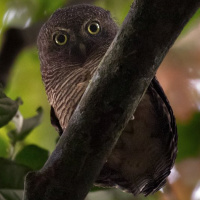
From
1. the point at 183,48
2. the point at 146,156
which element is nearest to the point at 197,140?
the point at 183,48

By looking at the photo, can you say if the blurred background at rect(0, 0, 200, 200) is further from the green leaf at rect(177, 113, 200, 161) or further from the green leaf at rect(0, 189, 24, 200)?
the green leaf at rect(0, 189, 24, 200)

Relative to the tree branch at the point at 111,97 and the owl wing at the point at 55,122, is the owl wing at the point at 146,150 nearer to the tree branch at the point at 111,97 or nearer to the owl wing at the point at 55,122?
the owl wing at the point at 55,122

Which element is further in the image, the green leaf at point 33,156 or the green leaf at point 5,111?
the green leaf at point 33,156

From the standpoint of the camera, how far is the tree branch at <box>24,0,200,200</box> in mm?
766

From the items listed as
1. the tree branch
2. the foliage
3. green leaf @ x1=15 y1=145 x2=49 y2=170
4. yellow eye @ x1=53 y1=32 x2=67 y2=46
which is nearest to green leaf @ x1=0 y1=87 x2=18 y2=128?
the foliage

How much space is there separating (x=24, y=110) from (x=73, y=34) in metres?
0.39

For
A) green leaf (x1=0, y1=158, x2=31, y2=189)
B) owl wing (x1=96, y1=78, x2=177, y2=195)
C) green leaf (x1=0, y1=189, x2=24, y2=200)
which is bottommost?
green leaf (x1=0, y1=189, x2=24, y2=200)

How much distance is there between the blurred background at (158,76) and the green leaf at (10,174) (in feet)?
0.74

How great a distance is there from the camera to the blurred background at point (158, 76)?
1.43 m

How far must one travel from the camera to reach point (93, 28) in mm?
1558

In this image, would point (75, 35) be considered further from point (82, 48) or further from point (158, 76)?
point (158, 76)

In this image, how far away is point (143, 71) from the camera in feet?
2.61

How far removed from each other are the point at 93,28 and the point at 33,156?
0.44 meters

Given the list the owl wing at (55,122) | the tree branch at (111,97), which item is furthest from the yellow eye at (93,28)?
the tree branch at (111,97)
